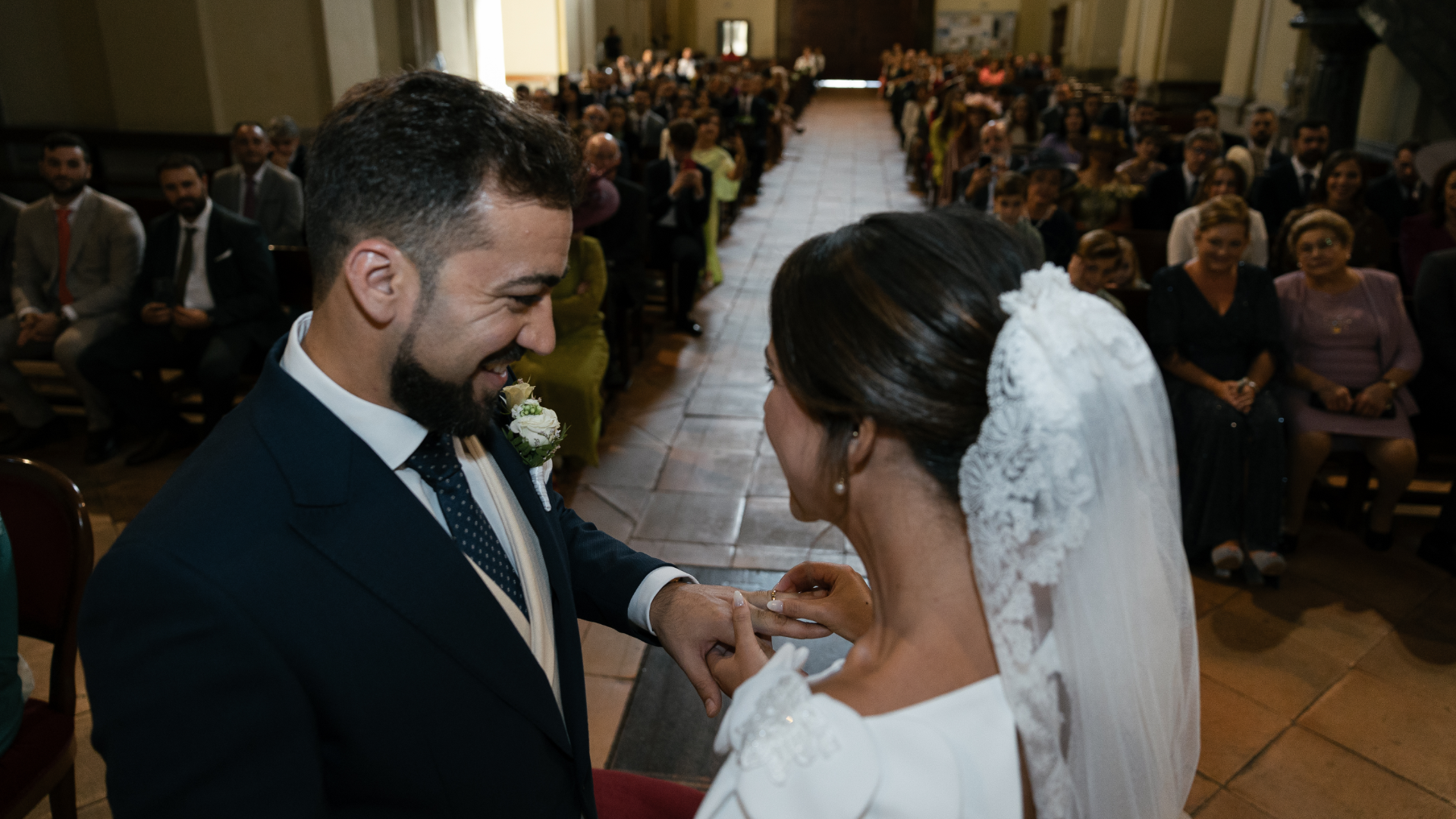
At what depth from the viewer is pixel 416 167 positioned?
1214 millimetres

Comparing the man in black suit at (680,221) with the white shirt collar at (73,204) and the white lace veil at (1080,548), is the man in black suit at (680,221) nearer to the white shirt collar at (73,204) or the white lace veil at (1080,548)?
the white shirt collar at (73,204)

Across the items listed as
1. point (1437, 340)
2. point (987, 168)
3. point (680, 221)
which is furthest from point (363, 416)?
point (987, 168)

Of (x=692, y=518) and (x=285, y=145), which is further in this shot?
(x=285, y=145)

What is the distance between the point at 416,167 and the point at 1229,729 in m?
3.14

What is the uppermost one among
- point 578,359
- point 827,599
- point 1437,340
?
point 827,599

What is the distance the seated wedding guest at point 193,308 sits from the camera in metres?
5.02

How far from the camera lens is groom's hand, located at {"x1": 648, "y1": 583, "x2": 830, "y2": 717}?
1678 millimetres

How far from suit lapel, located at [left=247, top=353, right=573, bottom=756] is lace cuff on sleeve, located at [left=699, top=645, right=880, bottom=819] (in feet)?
1.24

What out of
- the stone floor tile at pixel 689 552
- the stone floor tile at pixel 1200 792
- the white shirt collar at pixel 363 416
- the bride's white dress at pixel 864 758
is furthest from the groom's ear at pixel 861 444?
the stone floor tile at pixel 689 552

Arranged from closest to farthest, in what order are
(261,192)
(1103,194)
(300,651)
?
(300,651) < (261,192) < (1103,194)

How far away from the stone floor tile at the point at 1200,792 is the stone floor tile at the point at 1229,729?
0.03m

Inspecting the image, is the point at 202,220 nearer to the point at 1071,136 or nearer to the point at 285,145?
the point at 285,145

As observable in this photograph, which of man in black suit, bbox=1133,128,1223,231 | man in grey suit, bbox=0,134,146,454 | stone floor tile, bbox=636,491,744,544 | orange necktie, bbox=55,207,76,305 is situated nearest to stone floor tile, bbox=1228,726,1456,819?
stone floor tile, bbox=636,491,744,544

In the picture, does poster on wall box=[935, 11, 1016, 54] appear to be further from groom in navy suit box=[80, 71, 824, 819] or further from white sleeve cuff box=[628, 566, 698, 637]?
groom in navy suit box=[80, 71, 824, 819]
